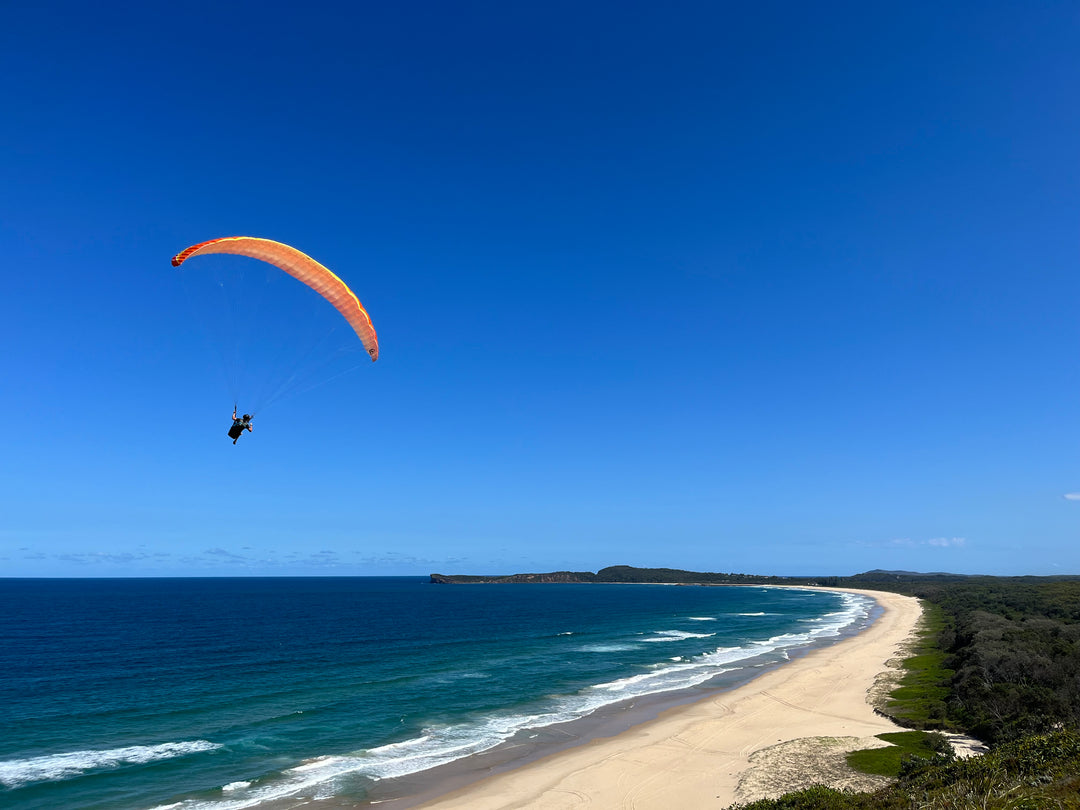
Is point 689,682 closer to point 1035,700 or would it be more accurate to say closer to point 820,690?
point 820,690

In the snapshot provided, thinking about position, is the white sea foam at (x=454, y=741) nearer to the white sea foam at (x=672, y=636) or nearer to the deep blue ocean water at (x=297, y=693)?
the deep blue ocean water at (x=297, y=693)

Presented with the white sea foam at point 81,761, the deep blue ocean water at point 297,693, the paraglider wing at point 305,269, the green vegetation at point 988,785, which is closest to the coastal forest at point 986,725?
the green vegetation at point 988,785

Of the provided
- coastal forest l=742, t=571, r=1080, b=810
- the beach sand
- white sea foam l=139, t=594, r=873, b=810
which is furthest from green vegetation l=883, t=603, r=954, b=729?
white sea foam l=139, t=594, r=873, b=810

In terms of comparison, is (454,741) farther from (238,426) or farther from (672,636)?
(672,636)

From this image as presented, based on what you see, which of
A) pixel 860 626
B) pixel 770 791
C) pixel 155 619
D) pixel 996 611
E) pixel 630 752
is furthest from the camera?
pixel 155 619

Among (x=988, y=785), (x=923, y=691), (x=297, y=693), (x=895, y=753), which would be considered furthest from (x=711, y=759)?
(x=297, y=693)

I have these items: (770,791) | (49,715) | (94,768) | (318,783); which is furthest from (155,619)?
(770,791)

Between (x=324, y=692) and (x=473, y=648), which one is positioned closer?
(x=324, y=692)
